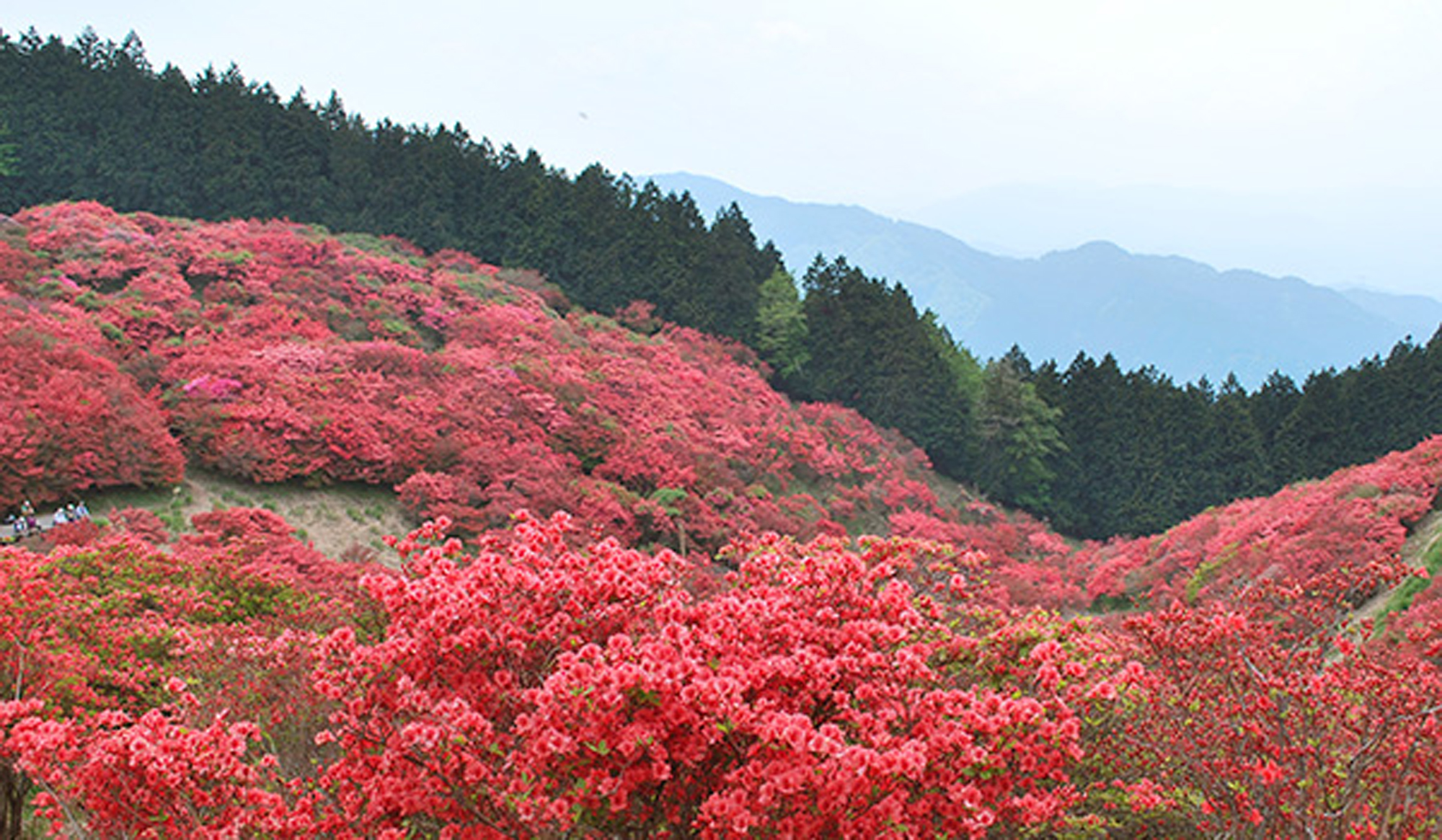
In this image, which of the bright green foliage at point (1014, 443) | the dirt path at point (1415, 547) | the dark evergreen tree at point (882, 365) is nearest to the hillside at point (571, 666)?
the dirt path at point (1415, 547)

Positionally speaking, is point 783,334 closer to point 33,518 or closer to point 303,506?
point 303,506

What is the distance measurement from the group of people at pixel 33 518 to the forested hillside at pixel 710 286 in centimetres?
2056

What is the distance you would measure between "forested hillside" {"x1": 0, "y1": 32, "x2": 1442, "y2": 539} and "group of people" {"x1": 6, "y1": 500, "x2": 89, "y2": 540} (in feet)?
67.4

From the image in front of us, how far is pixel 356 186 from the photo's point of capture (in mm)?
30188

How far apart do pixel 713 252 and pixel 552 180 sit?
679 cm

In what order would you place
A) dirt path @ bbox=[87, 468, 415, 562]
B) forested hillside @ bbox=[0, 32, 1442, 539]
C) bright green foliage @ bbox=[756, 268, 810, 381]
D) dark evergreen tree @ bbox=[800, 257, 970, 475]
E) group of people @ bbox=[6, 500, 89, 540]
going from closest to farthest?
group of people @ bbox=[6, 500, 89, 540]
dirt path @ bbox=[87, 468, 415, 562]
forested hillside @ bbox=[0, 32, 1442, 539]
dark evergreen tree @ bbox=[800, 257, 970, 475]
bright green foliage @ bbox=[756, 268, 810, 381]

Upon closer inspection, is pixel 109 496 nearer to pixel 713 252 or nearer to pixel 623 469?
pixel 623 469

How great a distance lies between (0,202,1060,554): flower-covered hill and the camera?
1213 centimetres

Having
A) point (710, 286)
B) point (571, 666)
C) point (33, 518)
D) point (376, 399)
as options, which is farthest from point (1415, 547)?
point (710, 286)

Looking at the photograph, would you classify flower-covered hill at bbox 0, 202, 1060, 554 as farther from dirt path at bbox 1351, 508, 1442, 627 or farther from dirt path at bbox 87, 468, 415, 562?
dirt path at bbox 1351, 508, 1442, 627

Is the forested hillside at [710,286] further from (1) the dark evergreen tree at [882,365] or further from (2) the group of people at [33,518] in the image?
(2) the group of people at [33,518]

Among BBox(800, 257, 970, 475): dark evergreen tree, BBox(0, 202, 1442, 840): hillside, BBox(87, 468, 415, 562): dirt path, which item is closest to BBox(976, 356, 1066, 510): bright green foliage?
BBox(800, 257, 970, 475): dark evergreen tree

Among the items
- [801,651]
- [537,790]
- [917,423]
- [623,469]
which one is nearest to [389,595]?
[537,790]

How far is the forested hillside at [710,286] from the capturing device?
26797 mm
